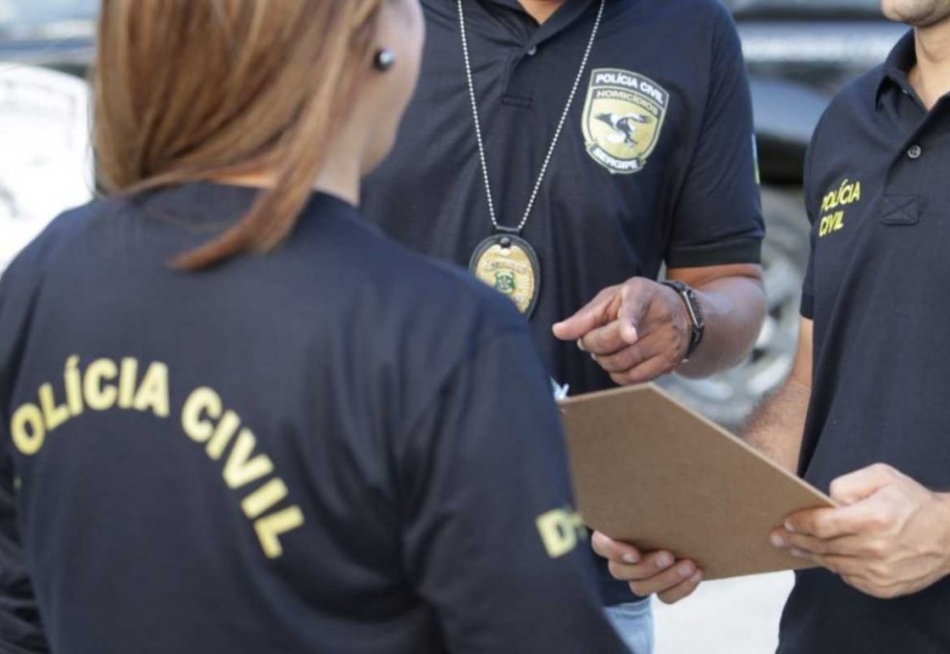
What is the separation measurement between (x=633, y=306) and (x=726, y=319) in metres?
0.39

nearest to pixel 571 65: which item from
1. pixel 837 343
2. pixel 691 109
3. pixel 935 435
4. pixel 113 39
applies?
pixel 691 109

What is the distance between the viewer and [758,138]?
6.13 metres

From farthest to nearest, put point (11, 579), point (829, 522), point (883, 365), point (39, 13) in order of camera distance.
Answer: point (39, 13), point (883, 365), point (829, 522), point (11, 579)

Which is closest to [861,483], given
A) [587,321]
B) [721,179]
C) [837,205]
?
[587,321]

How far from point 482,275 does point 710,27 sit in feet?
1.87

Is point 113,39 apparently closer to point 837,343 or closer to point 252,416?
point 252,416

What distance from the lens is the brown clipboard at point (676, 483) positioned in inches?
68.4

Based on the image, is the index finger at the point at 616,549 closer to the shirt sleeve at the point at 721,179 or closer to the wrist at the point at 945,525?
the wrist at the point at 945,525

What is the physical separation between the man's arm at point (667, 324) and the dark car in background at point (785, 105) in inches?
126

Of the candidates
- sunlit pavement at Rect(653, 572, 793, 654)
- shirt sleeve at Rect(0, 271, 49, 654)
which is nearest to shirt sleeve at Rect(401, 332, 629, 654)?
shirt sleeve at Rect(0, 271, 49, 654)

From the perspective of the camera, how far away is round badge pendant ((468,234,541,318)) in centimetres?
256

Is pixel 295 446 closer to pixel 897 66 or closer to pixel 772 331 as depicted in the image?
pixel 897 66

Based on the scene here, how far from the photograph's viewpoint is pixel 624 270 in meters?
2.61

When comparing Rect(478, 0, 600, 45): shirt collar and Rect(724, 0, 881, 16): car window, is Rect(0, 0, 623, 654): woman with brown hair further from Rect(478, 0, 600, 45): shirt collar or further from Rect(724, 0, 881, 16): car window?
Rect(724, 0, 881, 16): car window
